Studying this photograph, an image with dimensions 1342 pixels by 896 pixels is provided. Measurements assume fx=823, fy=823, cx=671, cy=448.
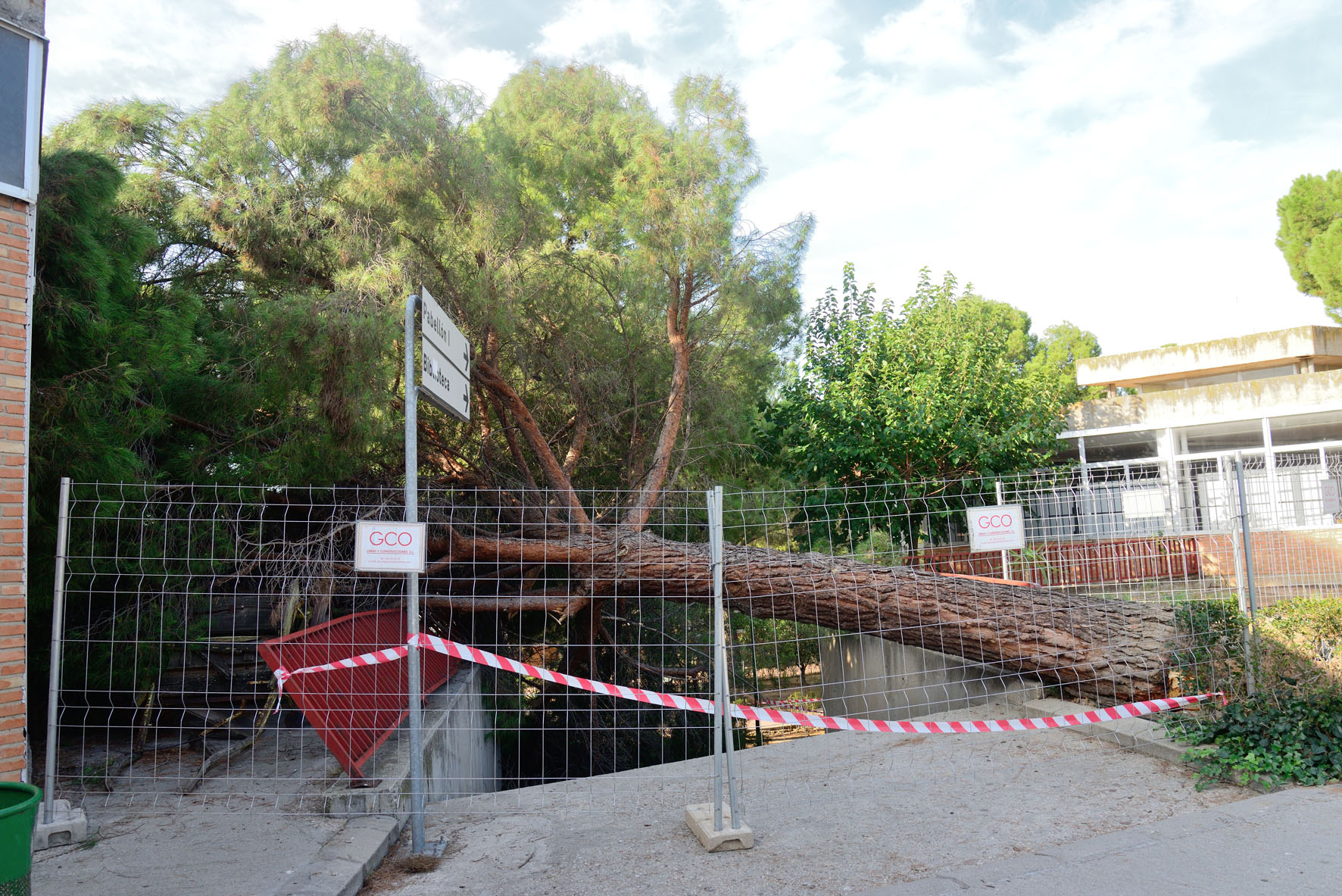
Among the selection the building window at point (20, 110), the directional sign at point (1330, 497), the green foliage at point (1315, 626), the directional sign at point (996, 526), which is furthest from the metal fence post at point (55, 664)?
the directional sign at point (1330, 497)

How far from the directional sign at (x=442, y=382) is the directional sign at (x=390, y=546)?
2.51 ft

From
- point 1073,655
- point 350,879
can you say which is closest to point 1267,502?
point 1073,655

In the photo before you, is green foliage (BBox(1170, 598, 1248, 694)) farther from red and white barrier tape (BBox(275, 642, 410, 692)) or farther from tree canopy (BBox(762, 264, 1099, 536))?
tree canopy (BBox(762, 264, 1099, 536))

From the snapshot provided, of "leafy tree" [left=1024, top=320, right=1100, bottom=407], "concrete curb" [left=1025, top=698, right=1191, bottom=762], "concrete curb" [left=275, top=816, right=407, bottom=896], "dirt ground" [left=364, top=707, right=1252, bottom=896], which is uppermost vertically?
"leafy tree" [left=1024, top=320, right=1100, bottom=407]

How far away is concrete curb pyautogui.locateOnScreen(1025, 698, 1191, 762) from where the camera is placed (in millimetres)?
5750

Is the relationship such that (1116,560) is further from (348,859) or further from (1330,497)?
(348,859)

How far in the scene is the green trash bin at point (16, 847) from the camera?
9.25 feet

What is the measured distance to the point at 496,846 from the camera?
15.8 feet

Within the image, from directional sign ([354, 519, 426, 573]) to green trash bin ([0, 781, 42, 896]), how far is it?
6.28 feet

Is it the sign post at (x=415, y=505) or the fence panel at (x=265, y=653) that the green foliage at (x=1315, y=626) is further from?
the sign post at (x=415, y=505)

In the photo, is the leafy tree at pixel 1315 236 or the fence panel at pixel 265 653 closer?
the fence panel at pixel 265 653

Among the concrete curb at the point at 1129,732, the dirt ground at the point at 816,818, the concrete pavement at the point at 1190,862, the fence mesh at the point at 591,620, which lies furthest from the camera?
the fence mesh at the point at 591,620

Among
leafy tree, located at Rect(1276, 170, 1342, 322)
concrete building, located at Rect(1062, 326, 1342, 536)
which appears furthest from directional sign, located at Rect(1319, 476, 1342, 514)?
leafy tree, located at Rect(1276, 170, 1342, 322)

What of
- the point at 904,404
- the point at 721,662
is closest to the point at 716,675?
the point at 721,662
